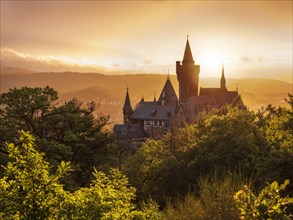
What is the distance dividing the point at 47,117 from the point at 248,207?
2376 centimetres

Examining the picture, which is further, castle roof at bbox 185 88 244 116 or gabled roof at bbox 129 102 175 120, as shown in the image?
gabled roof at bbox 129 102 175 120

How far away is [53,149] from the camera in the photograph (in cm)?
2259

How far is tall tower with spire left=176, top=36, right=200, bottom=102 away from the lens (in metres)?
95.5

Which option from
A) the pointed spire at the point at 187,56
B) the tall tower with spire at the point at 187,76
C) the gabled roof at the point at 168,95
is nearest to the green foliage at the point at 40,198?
the tall tower with spire at the point at 187,76

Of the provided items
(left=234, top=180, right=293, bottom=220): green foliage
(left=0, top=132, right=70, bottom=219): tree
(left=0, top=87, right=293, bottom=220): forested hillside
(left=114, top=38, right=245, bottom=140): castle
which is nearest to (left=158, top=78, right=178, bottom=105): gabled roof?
(left=114, top=38, right=245, bottom=140): castle

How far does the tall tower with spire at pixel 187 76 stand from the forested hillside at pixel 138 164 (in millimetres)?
61800

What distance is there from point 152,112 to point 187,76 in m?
15.3

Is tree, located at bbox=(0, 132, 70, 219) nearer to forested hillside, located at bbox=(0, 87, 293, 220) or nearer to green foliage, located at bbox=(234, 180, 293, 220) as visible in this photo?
forested hillside, located at bbox=(0, 87, 293, 220)

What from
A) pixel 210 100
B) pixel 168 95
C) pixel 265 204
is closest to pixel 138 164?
pixel 265 204

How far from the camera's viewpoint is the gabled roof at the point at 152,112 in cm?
9125

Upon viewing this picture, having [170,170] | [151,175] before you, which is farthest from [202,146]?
[151,175]

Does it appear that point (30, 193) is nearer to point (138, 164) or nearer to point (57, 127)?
point (57, 127)

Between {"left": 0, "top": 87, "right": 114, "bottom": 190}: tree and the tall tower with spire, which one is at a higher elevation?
the tall tower with spire

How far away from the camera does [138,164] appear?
3369cm
